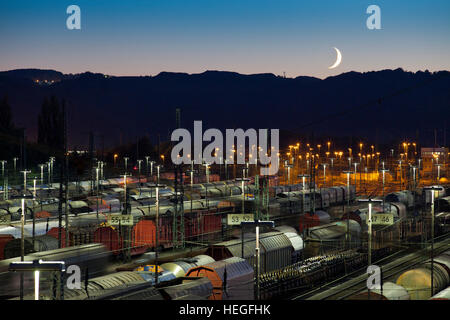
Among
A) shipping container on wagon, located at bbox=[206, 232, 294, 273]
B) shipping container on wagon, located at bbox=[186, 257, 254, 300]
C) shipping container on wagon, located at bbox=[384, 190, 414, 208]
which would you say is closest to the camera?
shipping container on wagon, located at bbox=[186, 257, 254, 300]

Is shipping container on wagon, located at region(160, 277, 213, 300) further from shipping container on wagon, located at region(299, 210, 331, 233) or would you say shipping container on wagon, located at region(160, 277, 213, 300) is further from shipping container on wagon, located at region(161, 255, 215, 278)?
shipping container on wagon, located at region(299, 210, 331, 233)

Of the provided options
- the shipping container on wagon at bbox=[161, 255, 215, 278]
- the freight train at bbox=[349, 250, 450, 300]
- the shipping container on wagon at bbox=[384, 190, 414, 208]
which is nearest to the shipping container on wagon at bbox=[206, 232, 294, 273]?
the shipping container on wagon at bbox=[161, 255, 215, 278]

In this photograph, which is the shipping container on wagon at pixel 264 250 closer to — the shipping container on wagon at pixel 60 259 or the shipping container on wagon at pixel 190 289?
the shipping container on wagon at pixel 60 259

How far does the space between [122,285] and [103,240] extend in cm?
1270

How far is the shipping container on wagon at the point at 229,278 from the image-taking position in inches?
734

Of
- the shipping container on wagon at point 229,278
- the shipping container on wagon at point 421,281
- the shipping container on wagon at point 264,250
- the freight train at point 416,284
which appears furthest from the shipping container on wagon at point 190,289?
the shipping container on wagon at point 421,281

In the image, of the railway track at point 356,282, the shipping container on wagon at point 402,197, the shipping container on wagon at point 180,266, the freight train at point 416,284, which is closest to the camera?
the freight train at point 416,284

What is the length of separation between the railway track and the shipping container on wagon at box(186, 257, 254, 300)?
2.68 metres

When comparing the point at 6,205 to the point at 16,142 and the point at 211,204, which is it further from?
the point at 16,142

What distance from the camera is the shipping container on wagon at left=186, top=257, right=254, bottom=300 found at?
18656 mm

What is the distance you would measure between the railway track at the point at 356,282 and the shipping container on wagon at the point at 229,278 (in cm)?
268

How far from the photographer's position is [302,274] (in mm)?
24484

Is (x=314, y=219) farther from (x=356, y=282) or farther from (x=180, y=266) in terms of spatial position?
(x=180, y=266)

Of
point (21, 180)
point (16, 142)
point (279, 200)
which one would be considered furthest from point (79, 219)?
point (16, 142)
